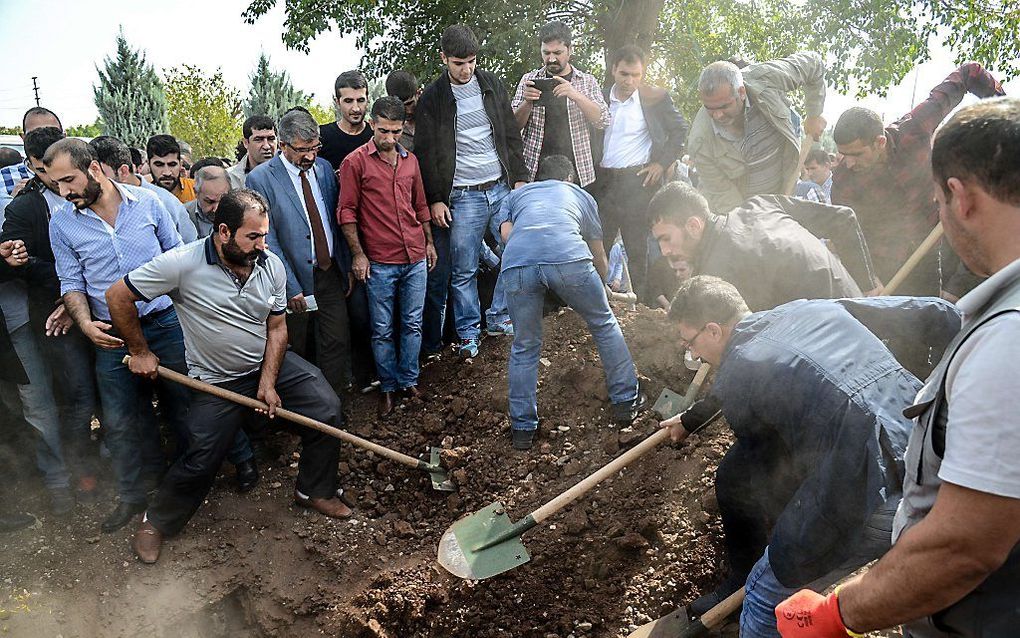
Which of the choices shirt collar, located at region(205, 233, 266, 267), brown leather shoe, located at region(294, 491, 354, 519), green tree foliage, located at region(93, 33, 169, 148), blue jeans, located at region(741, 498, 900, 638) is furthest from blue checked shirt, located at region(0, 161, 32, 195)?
green tree foliage, located at region(93, 33, 169, 148)

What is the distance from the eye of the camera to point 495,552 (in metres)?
3.81

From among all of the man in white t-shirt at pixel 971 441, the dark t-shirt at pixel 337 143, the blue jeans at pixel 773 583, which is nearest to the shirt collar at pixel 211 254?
the dark t-shirt at pixel 337 143

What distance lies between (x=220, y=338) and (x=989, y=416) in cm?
375

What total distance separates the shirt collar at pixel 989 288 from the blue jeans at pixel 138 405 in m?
4.18

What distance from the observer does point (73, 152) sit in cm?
400

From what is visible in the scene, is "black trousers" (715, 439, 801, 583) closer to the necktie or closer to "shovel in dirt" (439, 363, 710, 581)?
"shovel in dirt" (439, 363, 710, 581)

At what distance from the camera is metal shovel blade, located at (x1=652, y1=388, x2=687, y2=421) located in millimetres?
4418

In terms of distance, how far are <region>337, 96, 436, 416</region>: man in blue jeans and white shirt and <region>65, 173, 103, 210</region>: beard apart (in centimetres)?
146

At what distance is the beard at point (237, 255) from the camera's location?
390cm

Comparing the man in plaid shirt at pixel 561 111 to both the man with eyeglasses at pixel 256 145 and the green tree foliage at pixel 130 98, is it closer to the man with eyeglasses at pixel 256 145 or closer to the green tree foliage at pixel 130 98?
the man with eyeglasses at pixel 256 145

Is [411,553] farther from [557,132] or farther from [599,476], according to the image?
[557,132]

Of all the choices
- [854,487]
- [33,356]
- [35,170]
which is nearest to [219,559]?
[33,356]

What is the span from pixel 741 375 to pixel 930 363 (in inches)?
75.3

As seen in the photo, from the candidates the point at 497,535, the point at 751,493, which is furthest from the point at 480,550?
the point at 751,493
